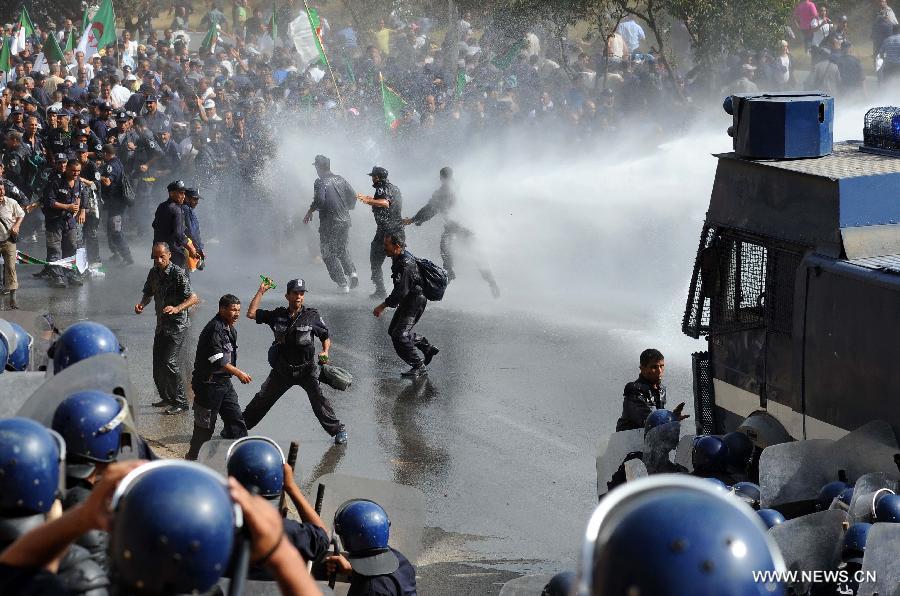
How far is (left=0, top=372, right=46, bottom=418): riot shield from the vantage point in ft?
18.9

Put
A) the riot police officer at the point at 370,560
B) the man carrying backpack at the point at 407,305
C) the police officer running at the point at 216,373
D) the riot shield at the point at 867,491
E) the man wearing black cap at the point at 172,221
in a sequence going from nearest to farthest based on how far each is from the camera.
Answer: the riot police officer at the point at 370,560 → the riot shield at the point at 867,491 → the police officer running at the point at 216,373 → the man carrying backpack at the point at 407,305 → the man wearing black cap at the point at 172,221

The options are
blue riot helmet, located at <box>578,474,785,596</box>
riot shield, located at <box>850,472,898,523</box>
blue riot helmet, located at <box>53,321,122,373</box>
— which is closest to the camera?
blue riot helmet, located at <box>578,474,785,596</box>

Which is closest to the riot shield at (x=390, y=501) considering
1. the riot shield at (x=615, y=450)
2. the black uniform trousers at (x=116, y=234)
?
the riot shield at (x=615, y=450)

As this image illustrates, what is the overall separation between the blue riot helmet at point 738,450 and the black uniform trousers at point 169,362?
556cm

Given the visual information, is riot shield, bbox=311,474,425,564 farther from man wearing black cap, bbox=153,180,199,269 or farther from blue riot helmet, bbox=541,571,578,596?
man wearing black cap, bbox=153,180,199,269

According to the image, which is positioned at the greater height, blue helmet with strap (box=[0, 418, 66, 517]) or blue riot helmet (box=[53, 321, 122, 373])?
blue helmet with strap (box=[0, 418, 66, 517])

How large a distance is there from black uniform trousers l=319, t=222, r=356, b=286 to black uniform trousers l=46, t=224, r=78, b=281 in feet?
10.4

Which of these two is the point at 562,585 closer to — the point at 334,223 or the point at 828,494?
the point at 828,494

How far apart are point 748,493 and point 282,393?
4809mm

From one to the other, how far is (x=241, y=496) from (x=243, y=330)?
1193 cm

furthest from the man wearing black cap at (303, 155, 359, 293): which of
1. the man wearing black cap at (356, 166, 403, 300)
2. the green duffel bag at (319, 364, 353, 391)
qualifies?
the green duffel bag at (319, 364, 353, 391)

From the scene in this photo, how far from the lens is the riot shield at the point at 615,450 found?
26.2 feet

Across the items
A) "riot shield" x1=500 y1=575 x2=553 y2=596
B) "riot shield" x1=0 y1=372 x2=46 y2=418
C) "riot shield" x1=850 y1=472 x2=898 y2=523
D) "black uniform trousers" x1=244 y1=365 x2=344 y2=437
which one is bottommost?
"black uniform trousers" x1=244 y1=365 x2=344 y2=437

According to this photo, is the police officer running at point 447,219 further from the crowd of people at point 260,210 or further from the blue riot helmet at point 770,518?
the blue riot helmet at point 770,518
